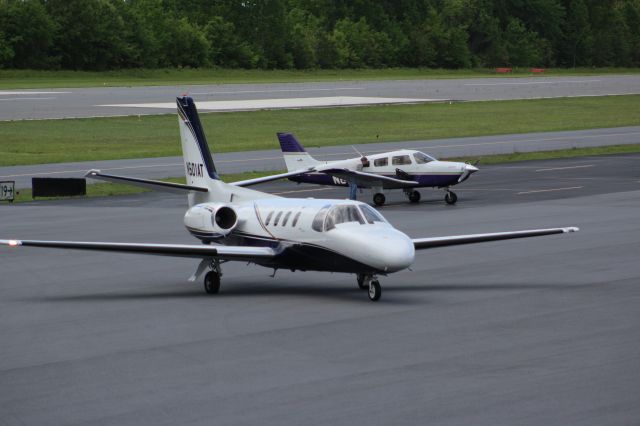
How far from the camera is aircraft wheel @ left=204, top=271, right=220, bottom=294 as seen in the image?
26.1 metres

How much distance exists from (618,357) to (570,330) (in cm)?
227

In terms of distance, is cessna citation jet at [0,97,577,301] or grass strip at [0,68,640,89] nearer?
cessna citation jet at [0,97,577,301]

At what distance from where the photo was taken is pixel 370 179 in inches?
1754

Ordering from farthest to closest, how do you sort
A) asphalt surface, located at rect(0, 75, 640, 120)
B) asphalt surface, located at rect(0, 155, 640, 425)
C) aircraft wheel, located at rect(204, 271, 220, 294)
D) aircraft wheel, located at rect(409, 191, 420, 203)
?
asphalt surface, located at rect(0, 75, 640, 120) → aircraft wheel, located at rect(409, 191, 420, 203) → aircraft wheel, located at rect(204, 271, 220, 294) → asphalt surface, located at rect(0, 155, 640, 425)

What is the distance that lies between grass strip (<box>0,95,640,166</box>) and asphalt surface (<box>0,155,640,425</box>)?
35.8 metres

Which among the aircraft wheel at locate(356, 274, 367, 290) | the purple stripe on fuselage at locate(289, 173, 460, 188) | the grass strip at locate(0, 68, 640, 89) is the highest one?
the aircraft wheel at locate(356, 274, 367, 290)

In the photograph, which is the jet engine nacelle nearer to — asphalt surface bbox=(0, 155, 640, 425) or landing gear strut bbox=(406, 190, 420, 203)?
asphalt surface bbox=(0, 155, 640, 425)

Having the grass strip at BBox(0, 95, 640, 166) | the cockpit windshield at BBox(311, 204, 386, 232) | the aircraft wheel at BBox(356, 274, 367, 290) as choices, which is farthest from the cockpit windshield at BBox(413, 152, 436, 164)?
the grass strip at BBox(0, 95, 640, 166)

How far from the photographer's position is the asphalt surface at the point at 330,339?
16062mm

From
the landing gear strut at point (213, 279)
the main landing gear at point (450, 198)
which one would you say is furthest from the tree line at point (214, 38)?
the landing gear strut at point (213, 279)

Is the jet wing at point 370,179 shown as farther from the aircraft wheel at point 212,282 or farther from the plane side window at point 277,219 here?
the aircraft wheel at point 212,282

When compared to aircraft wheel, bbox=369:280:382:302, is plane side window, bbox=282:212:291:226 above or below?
above

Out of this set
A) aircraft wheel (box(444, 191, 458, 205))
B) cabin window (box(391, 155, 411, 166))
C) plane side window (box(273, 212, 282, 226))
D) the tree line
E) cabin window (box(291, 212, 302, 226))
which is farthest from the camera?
the tree line

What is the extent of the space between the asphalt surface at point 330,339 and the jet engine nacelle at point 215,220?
1.42m
